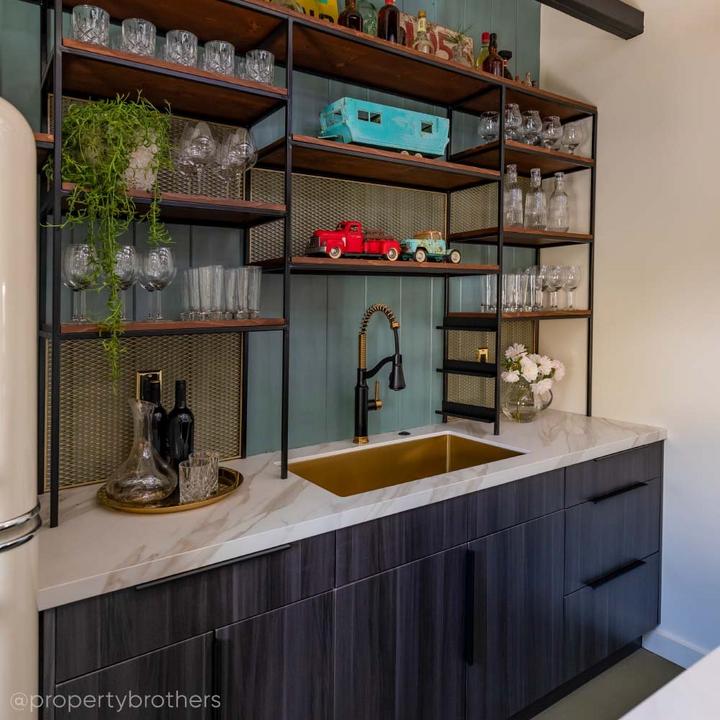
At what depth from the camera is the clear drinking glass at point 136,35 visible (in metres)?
1.52

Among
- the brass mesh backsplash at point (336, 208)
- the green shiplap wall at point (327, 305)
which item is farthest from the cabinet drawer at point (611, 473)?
the brass mesh backsplash at point (336, 208)

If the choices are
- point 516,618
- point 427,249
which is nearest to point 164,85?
point 427,249

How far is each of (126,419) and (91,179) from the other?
70 centimetres

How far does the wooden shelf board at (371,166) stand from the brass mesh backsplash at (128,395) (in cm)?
61

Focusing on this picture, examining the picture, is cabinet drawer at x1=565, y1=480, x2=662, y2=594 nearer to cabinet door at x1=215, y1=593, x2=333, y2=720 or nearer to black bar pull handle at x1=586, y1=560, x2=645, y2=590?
black bar pull handle at x1=586, y1=560, x2=645, y2=590

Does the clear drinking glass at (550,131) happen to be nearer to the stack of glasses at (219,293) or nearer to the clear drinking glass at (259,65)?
the clear drinking glass at (259,65)

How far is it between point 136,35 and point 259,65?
0.33 metres

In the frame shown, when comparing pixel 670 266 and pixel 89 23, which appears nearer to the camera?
pixel 89 23

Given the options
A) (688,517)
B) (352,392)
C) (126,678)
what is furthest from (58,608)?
(688,517)

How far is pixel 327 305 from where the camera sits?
84.6 inches

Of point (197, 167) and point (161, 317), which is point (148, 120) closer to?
point (197, 167)

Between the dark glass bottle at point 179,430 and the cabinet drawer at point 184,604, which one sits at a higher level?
the dark glass bottle at point 179,430

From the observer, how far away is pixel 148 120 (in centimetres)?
142

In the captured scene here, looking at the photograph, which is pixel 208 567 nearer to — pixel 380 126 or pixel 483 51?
pixel 380 126
